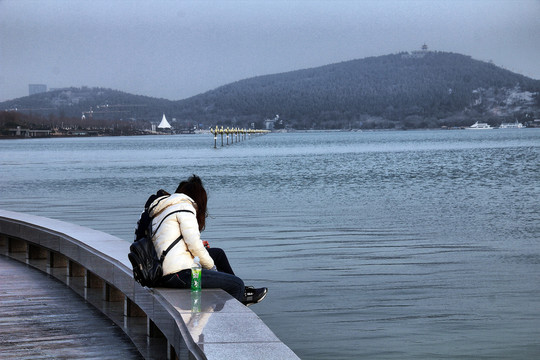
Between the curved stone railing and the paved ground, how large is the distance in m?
0.13

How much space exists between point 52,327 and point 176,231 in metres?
1.47

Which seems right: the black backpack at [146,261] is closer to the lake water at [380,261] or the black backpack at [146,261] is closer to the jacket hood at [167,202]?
the jacket hood at [167,202]

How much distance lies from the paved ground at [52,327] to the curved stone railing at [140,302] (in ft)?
0.43

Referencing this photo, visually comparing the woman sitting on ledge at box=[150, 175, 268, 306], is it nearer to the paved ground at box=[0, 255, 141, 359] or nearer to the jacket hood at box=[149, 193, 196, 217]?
the jacket hood at box=[149, 193, 196, 217]

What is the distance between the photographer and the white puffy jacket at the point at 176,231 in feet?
20.1

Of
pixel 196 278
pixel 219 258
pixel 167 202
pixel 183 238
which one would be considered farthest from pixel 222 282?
pixel 219 258

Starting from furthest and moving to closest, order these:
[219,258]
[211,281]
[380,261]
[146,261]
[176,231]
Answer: [380,261] < [219,258] < [211,281] < [176,231] < [146,261]

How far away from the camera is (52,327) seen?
269 inches

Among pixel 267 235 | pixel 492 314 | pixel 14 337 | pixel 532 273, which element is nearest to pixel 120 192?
pixel 267 235

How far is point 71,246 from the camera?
8469 millimetres

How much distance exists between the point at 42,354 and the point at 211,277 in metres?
1.31

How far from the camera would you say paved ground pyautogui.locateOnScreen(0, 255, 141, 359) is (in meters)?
6.09

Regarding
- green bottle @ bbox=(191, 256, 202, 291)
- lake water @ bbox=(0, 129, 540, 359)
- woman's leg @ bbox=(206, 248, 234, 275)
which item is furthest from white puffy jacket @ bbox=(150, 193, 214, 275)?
lake water @ bbox=(0, 129, 540, 359)

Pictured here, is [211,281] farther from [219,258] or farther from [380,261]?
[380,261]
